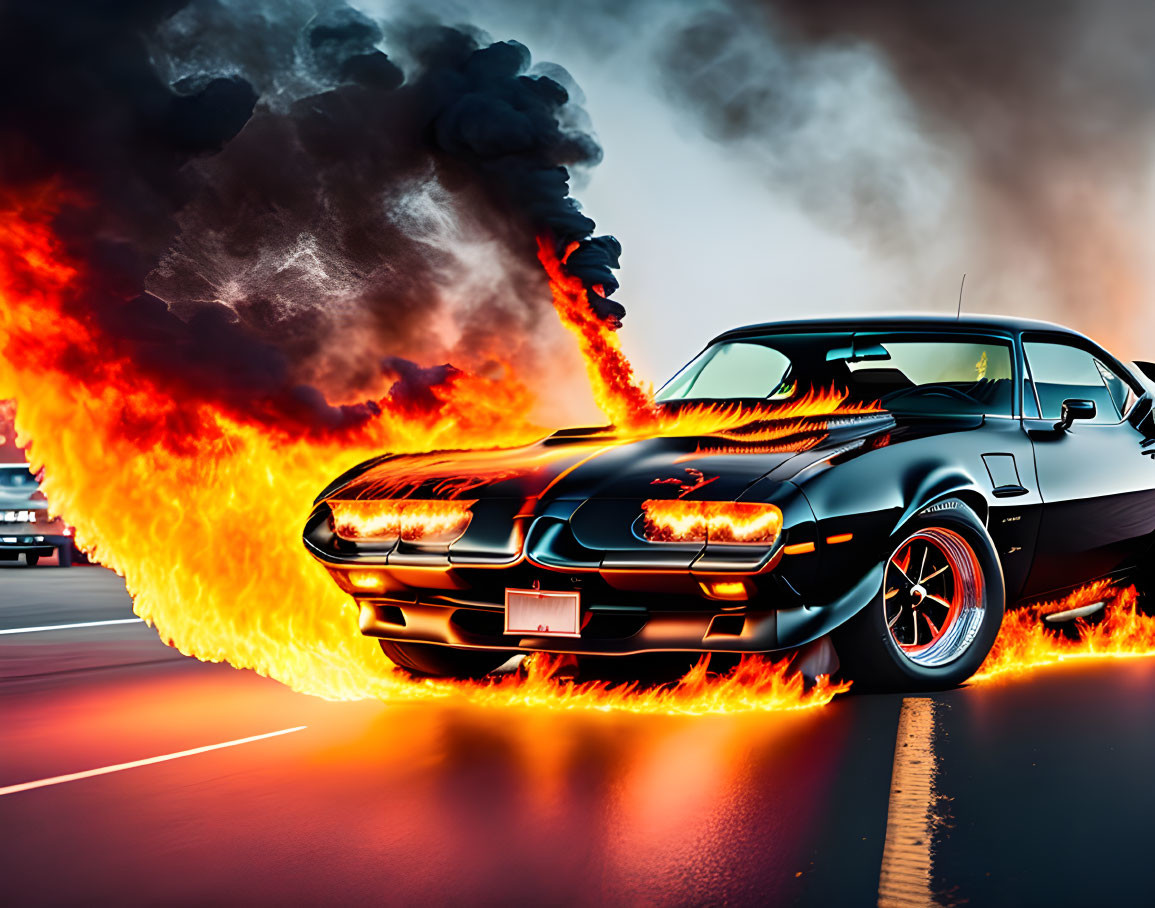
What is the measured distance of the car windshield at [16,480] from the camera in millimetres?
17312

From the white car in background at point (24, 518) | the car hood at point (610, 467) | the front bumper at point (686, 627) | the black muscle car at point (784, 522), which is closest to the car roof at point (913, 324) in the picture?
the black muscle car at point (784, 522)

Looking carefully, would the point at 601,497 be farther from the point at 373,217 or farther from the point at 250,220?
the point at 250,220

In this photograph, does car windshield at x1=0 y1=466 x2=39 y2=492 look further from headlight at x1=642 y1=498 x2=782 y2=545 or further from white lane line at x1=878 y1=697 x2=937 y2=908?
white lane line at x1=878 y1=697 x2=937 y2=908

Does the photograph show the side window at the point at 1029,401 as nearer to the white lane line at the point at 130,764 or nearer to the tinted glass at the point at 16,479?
the white lane line at the point at 130,764

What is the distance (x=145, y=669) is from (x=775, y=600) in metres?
3.81

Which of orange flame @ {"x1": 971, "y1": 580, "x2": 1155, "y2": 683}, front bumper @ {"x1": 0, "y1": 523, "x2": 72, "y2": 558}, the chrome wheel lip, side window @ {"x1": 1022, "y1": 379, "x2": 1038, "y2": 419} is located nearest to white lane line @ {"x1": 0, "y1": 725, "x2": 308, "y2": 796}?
the chrome wheel lip

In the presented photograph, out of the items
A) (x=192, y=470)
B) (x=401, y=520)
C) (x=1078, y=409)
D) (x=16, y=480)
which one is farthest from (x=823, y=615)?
(x=16, y=480)

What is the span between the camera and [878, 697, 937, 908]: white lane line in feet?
10.9

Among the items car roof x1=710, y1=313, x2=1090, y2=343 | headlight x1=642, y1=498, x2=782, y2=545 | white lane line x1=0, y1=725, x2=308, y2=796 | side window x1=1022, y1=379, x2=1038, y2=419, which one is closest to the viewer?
white lane line x1=0, y1=725, x2=308, y2=796

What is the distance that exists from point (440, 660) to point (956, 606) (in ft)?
7.18

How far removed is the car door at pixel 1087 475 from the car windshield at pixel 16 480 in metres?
13.6

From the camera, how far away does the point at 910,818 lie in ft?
12.9

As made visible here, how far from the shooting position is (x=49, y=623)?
998cm

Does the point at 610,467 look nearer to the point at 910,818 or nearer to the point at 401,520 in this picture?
the point at 401,520
